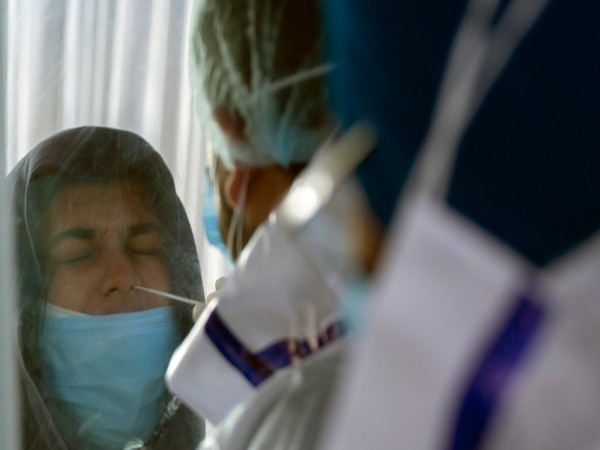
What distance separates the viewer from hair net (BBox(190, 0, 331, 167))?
0.76 m

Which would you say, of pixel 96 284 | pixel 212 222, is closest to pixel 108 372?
pixel 96 284

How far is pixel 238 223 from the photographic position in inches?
35.7

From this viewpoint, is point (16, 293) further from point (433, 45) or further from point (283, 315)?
point (433, 45)

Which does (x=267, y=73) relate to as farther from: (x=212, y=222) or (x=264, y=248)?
(x=212, y=222)

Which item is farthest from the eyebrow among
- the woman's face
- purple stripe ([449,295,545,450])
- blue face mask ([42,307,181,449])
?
purple stripe ([449,295,545,450])

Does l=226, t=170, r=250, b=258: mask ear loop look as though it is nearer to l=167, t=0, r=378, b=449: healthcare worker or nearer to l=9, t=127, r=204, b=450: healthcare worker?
l=167, t=0, r=378, b=449: healthcare worker

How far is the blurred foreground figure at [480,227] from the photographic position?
468 millimetres

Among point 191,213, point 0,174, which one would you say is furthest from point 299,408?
point 191,213

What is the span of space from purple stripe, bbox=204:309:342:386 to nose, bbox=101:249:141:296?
16.3 inches

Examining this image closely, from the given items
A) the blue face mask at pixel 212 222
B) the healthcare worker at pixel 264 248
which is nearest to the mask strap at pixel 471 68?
the healthcare worker at pixel 264 248

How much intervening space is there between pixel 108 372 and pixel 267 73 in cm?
64

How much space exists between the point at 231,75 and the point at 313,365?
296 mm

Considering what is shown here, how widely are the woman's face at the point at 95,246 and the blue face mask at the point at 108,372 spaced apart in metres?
0.03

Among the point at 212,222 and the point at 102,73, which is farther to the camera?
the point at 102,73
